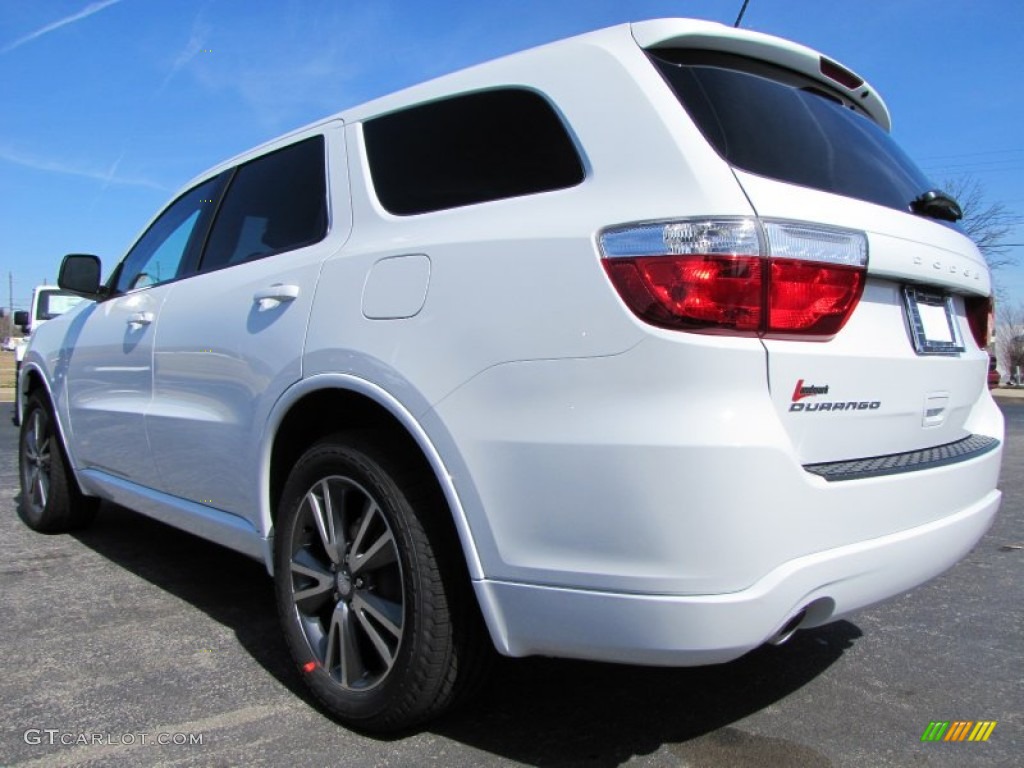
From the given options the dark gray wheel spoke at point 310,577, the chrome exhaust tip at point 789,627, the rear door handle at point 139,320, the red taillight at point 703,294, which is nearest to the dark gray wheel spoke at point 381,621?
the dark gray wheel spoke at point 310,577

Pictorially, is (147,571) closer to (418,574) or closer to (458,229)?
(418,574)

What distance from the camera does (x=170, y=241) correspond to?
156 inches

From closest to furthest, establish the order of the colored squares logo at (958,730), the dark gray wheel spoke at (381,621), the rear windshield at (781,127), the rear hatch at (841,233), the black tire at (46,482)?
the rear hatch at (841,233)
the rear windshield at (781,127)
the dark gray wheel spoke at (381,621)
the colored squares logo at (958,730)
the black tire at (46,482)

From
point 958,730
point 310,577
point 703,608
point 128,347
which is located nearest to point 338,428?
point 310,577

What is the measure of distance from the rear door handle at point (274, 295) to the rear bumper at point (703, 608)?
3.93 ft

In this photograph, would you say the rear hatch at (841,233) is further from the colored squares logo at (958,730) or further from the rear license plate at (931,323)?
the colored squares logo at (958,730)

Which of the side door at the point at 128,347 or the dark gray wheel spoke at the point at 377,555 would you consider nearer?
the dark gray wheel spoke at the point at 377,555

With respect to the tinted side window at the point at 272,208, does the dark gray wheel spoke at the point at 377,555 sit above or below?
below

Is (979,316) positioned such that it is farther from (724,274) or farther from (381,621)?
(381,621)

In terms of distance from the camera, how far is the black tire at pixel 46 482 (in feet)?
15.4

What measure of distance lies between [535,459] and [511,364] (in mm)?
235

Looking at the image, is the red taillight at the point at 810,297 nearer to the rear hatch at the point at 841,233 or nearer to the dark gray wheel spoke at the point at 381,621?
the rear hatch at the point at 841,233

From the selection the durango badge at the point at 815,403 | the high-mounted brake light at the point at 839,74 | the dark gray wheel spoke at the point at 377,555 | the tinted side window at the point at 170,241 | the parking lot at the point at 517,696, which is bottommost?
the parking lot at the point at 517,696

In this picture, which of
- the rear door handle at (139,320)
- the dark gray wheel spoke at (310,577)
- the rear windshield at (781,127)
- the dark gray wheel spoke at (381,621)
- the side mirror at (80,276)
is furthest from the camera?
the side mirror at (80,276)
